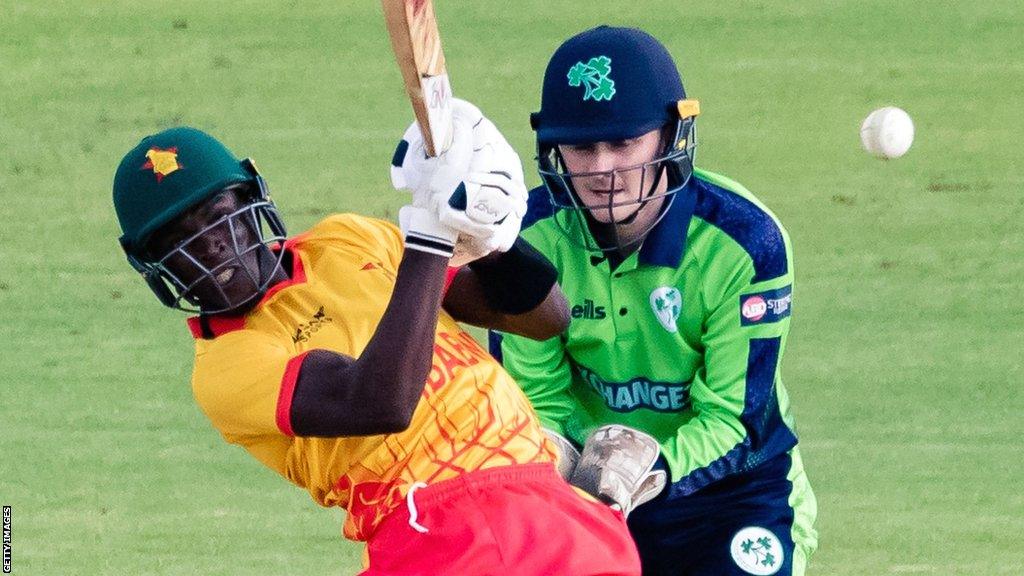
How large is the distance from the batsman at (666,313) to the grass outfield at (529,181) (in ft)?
6.29

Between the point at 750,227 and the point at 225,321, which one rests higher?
the point at 225,321

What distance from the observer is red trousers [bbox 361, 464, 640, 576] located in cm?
389

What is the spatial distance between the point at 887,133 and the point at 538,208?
9.46 ft

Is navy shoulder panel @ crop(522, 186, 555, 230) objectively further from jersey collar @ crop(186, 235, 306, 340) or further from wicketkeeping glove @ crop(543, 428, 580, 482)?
jersey collar @ crop(186, 235, 306, 340)

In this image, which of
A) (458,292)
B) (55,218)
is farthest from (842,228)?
(458,292)

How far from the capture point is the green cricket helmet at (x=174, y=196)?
159 inches

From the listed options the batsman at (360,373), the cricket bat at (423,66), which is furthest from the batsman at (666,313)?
the cricket bat at (423,66)

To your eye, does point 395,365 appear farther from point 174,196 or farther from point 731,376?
point 731,376

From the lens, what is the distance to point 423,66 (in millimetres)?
3518

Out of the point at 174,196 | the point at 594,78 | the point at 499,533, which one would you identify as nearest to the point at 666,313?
the point at 594,78

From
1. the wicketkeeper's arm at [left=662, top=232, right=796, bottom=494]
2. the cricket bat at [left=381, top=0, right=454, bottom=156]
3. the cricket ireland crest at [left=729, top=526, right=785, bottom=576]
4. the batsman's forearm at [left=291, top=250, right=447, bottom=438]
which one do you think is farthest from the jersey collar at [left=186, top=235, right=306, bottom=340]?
the cricket ireland crest at [left=729, top=526, right=785, bottom=576]

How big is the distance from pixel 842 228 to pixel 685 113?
15.1 feet

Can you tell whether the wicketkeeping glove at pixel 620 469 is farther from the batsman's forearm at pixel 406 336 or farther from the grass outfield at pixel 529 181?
the grass outfield at pixel 529 181

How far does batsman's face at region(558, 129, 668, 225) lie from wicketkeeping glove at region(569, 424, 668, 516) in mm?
573
